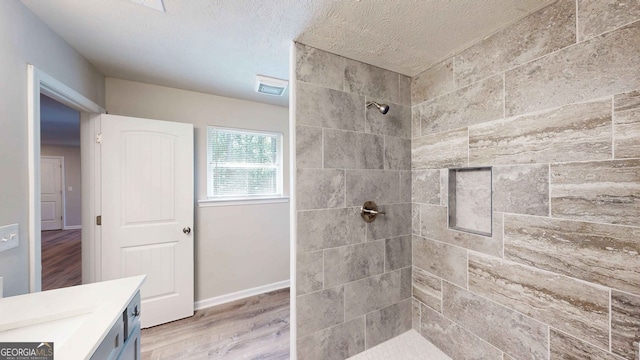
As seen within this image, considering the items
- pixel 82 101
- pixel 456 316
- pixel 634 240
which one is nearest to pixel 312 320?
pixel 456 316

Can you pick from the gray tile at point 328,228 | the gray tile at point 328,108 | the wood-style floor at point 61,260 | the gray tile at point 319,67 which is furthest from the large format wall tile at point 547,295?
the wood-style floor at point 61,260

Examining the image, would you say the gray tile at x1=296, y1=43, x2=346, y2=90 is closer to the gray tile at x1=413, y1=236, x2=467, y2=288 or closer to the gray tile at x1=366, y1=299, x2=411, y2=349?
the gray tile at x1=413, y1=236, x2=467, y2=288

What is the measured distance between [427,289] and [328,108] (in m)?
1.53

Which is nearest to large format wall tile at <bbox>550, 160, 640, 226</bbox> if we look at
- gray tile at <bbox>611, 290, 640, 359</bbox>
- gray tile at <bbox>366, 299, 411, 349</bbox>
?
gray tile at <bbox>611, 290, 640, 359</bbox>

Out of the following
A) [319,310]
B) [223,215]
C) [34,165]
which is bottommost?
[319,310]

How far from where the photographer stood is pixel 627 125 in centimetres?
87

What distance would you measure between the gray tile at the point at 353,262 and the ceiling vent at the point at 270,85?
62.6 inches

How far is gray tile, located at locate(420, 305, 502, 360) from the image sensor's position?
131 cm

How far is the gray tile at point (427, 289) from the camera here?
1.58 m

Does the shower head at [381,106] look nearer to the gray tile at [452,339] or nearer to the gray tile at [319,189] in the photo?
the gray tile at [319,189]

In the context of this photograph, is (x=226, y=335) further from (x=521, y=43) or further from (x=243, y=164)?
(x=521, y=43)

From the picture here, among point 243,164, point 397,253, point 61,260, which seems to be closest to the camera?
point 397,253

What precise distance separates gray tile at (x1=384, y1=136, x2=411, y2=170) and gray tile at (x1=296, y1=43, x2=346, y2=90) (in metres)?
0.57

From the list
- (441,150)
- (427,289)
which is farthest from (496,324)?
(441,150)
